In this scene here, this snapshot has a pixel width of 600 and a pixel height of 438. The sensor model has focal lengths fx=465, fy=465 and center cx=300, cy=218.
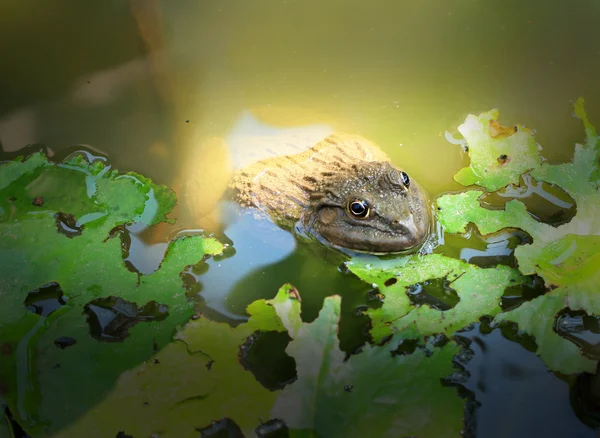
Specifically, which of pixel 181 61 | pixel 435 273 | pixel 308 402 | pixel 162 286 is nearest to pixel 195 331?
pixel 162 286

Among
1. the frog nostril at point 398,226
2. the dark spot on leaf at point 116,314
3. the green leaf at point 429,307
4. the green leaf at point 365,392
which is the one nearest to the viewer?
the green leaf at point 365,392

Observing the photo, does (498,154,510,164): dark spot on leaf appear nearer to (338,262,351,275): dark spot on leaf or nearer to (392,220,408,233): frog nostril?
(392,220,408,233): frog nostril

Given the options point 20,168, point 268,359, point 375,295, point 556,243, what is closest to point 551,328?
point 556,243

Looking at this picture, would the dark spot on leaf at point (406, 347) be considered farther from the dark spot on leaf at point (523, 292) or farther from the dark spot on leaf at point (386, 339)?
the dark spot on leaf at point (523, 292)

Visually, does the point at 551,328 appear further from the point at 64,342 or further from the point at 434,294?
the point at 64,342

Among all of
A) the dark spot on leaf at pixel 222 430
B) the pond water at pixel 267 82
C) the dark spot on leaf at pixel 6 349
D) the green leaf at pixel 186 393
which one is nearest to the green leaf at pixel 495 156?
the pond water at pixel 267 82

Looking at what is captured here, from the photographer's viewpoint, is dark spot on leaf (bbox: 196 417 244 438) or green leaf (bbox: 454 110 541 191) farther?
green leaf (bbox: 454 110 541 191)

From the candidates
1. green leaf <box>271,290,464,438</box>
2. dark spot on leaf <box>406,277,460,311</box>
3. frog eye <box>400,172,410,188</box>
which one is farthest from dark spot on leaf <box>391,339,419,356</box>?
frog eye <box>400,172,410,188</box>
